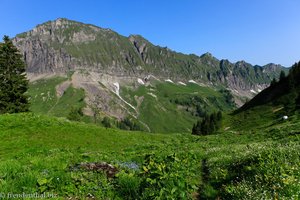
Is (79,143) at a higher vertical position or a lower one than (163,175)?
lower

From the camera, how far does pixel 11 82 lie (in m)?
68.8

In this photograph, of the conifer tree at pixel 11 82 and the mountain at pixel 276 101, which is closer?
the conifer tree at pixel 11 82

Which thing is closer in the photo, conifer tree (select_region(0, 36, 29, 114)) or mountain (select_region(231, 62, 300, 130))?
conifer tree (select_region(0, 36, 29, 114))

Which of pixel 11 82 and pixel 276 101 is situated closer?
pixel 11 82

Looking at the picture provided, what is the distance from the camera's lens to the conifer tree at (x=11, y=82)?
2668 inches

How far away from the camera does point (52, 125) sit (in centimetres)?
4397

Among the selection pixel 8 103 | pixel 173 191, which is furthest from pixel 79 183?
pixel 8 103

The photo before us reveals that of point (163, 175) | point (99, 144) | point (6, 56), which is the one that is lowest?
point (99, 144)

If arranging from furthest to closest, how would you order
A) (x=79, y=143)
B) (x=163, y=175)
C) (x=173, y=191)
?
(x=79, y=143)
(x=163, y=175)
(x=173, y=191)

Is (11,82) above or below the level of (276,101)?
above

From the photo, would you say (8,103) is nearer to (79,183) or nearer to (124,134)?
(124,134)

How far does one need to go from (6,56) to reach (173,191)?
229 ft

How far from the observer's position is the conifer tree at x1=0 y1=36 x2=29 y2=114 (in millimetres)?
67756

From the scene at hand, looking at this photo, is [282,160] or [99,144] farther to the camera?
[99,144]
